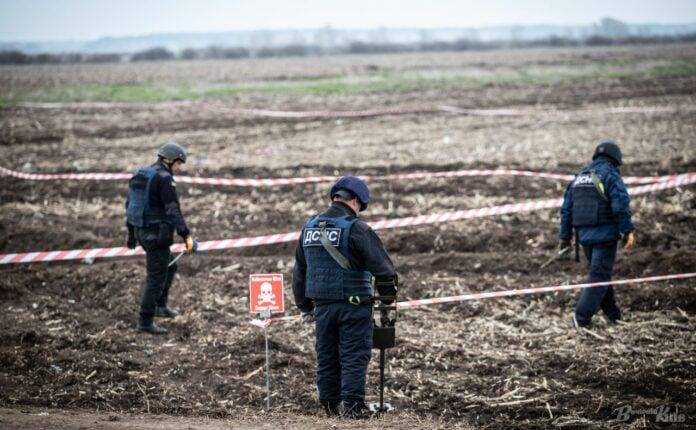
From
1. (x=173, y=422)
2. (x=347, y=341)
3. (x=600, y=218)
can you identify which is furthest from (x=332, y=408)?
(x=600, y=218)

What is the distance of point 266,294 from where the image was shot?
718 cm

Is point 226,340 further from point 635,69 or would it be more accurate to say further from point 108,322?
point 635,69

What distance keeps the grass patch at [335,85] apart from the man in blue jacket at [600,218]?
99.5 ft

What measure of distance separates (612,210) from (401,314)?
2.79m

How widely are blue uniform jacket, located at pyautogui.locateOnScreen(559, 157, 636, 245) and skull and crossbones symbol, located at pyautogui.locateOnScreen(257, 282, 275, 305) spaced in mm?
3633

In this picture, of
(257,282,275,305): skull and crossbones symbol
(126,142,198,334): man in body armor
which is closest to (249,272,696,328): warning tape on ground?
(257,282,275,305): skull and crossbones symbol

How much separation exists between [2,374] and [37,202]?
7.98 m

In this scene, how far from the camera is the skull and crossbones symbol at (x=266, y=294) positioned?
23.5 feet

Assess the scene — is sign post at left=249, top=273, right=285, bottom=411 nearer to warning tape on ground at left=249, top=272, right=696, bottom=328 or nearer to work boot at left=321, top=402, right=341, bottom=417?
warning tape on ground at left=249, top=272, right=696, bottom=328

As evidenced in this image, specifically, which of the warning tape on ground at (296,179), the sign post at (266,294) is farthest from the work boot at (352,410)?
A: the warning tape on ground at (296,179)

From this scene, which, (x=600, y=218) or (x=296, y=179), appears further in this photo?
(x=296, y=179)

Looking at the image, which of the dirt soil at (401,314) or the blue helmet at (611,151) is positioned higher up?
the blue helmet at (611,151)

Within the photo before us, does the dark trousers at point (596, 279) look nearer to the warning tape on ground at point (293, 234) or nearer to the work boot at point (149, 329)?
the warning tape on ground at point (293, 234)

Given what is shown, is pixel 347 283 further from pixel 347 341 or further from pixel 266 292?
pixel 266 292
